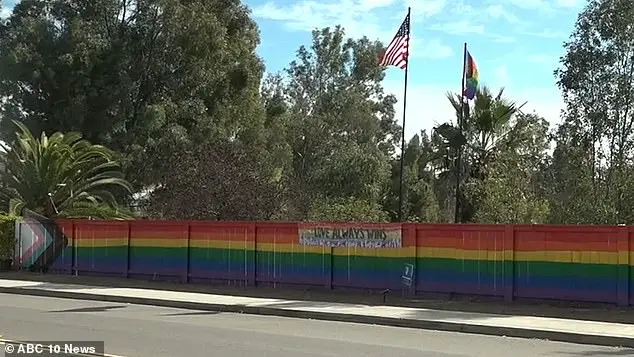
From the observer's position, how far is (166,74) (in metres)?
44.6

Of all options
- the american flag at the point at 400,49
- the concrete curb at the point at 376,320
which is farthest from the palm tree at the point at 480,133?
the concrete curb at the point at 376,320

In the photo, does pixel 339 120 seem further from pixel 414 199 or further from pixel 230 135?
pixel 230 135

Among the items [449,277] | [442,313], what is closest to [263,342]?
[442,313]

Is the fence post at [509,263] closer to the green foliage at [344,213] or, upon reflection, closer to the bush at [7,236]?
the green foliage at [344,213]

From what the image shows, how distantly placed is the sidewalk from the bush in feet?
21.6

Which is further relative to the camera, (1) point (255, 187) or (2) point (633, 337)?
(1) point (255, 187)

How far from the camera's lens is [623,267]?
58.1ft

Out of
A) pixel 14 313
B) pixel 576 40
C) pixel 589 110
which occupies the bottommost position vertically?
pixel 14 313

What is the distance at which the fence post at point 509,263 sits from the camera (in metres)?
19.2

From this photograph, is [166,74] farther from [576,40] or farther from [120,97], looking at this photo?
[576,40]

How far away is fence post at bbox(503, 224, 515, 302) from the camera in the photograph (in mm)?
19188

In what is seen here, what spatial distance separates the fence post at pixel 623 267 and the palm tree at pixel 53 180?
20.2 meters

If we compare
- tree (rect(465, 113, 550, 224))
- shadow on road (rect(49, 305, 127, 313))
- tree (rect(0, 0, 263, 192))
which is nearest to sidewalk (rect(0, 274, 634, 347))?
shadow on road (rect(49, 305, 127, 313))

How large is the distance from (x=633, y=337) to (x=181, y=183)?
74.9ft
